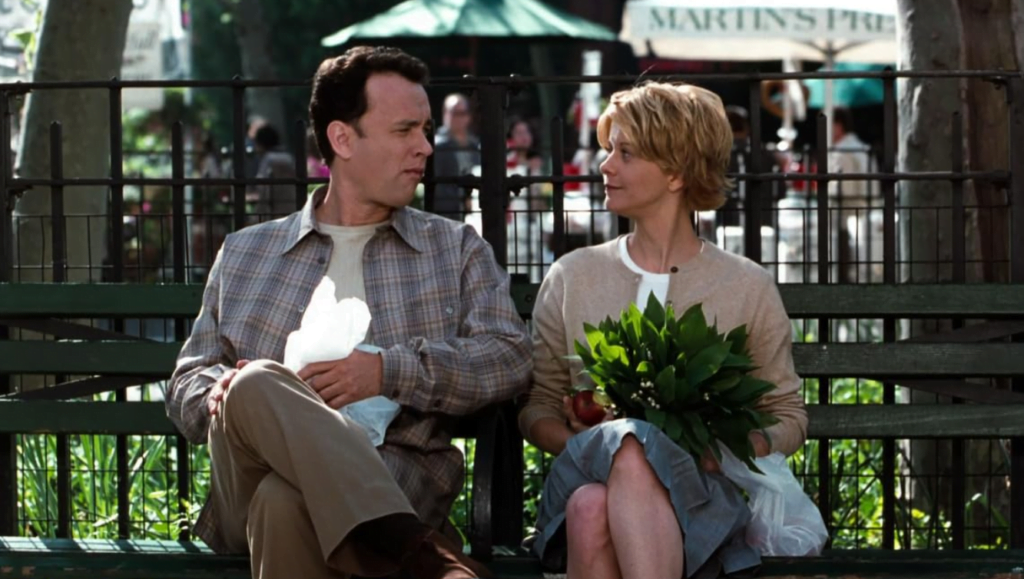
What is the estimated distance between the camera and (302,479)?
13.8 feet

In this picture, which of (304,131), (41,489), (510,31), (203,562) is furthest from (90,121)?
(510,31)

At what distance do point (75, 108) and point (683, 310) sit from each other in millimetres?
3570

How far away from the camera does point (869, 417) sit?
5.18m

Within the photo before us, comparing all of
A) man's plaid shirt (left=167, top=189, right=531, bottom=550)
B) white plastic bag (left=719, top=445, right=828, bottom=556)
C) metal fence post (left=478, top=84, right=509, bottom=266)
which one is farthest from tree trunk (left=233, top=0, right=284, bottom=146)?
white plastic bag (left=719, top=445, right=828, bottom=556)

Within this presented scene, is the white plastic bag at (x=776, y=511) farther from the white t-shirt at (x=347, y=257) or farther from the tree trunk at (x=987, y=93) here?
the tree trunk at (x=987, y=93)

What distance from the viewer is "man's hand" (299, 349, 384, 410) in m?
4.60

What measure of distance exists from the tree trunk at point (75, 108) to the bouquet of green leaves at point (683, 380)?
11.1 ft

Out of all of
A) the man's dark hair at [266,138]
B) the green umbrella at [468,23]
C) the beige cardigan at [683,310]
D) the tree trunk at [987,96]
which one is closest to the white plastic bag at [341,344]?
the beige cardigan at [683,310]

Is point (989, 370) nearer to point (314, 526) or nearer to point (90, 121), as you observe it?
point (314, 526)

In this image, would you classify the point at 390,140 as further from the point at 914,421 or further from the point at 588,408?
the point at 914,421

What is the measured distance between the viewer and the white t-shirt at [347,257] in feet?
16.3

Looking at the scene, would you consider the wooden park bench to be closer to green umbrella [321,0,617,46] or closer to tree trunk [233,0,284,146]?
green umbrella [321,0,617,46]

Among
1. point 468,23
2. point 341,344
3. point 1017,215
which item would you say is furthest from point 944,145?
point 468,23

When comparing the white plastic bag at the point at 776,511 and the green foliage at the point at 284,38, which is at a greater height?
the green foliage at the point at 284,38
